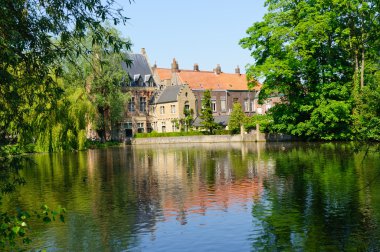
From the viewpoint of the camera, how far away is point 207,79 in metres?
95.2

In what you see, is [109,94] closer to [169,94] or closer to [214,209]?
[169,94]

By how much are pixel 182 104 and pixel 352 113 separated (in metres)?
37.9

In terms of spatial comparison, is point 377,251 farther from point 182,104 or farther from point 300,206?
point 182,104

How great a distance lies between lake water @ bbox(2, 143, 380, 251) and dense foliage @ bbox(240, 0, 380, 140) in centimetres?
2393

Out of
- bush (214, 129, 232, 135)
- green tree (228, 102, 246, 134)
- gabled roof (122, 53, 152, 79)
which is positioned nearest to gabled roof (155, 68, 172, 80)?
gabled roof (122, 53, 152, 79)

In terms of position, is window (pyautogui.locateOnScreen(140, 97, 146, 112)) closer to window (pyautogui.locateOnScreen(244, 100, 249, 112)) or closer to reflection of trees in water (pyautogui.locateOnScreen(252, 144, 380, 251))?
window (pyautogui.locateOnScreen(244, 100, 249, 112))

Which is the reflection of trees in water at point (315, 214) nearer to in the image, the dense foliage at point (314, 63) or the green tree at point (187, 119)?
the dense foliage at point (314, 63)

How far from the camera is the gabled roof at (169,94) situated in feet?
284

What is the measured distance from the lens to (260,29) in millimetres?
53781

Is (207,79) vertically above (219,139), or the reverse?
(207,79)

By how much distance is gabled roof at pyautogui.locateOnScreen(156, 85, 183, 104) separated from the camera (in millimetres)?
86438

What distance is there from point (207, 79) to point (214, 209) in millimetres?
79339

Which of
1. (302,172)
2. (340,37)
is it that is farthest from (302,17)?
(302,172)

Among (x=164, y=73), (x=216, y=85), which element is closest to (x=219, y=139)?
(x=216, y=85)
